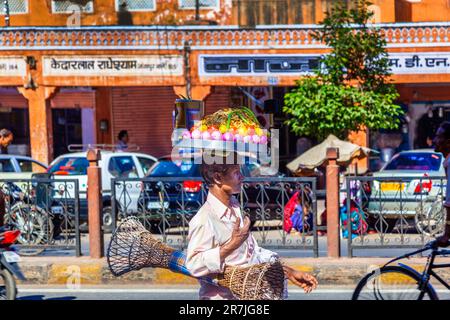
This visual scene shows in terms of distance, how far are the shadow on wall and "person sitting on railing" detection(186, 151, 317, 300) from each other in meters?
17.3

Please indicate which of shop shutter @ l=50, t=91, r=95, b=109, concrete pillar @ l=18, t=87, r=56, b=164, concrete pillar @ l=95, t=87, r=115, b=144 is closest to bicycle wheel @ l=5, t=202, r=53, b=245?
concrete pillar @ l=18, t=87, r=56, b=164

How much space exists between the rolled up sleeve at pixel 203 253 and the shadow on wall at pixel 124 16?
17668 millimetres

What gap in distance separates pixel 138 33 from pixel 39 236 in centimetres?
1037

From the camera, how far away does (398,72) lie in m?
20.3

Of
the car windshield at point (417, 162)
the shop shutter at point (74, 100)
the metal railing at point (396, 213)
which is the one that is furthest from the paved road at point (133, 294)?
the shop shutter at point (74, 100)

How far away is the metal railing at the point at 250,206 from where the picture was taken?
10555mm

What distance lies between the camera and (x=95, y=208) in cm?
1095

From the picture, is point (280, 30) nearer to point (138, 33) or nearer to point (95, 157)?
point (138, 33)

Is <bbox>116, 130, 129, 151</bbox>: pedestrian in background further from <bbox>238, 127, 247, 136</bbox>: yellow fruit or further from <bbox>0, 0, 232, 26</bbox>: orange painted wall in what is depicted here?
<bbox>238, 127, 247, 136</bbox>: yellow fruit

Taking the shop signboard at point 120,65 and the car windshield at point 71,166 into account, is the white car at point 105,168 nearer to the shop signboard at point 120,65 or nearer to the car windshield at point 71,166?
the car windshield at point 71,166

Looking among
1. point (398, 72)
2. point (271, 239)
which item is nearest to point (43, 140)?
point (398, 72)

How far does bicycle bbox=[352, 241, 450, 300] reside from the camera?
6551mm

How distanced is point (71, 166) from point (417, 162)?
675cm
